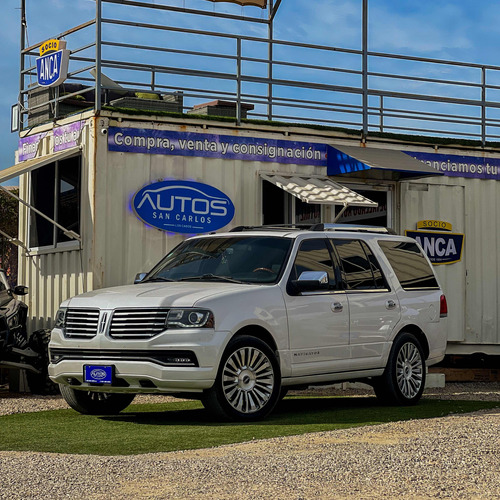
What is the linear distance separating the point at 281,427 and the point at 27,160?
28.8ft

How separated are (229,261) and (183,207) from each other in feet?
14.9

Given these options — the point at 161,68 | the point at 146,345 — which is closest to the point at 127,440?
the point at 146,345

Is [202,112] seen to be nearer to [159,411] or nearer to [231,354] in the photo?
[159,411]

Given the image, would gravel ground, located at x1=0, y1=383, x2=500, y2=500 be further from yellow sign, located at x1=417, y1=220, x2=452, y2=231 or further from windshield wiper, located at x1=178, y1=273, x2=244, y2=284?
yellow sign, located at x1=417, y1=220, x2=452, y2=231

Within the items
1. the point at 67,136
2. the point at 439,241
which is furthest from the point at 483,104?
the point at 67,136

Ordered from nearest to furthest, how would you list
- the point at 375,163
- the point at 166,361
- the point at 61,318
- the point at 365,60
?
the point at 166,361, the point at 61,318, the point at 375,163, the point at 365,60

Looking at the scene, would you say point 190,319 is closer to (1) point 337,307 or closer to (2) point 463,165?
(1) point 337,307

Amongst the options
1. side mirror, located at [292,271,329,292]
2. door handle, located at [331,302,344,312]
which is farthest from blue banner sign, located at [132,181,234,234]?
side mirror, located at [292,271,329,292]

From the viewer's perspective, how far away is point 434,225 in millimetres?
18516

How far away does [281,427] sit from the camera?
1026cm

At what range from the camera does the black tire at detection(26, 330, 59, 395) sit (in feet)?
48.9

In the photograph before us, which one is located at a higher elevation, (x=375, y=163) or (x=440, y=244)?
(x=375, y=163)

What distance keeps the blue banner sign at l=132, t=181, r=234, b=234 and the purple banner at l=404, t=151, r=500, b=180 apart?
154 inches

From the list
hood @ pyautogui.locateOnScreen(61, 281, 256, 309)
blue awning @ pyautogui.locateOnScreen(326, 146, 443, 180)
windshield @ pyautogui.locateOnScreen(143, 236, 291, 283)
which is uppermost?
blue awning @ pyautogui.locateOnScreen(326, 146, 443, 180)
